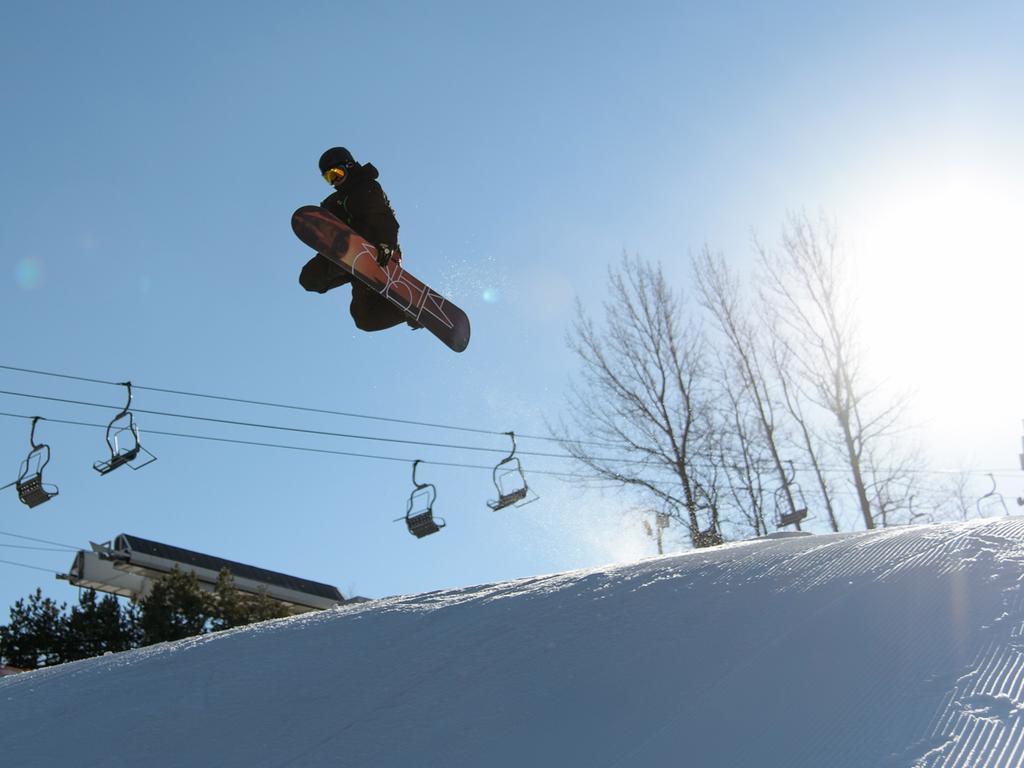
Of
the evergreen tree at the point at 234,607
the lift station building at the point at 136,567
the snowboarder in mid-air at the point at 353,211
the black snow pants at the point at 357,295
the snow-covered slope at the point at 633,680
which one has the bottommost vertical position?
the snow-covered slope at the point at 633,680

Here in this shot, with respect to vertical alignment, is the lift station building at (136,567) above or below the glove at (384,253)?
above

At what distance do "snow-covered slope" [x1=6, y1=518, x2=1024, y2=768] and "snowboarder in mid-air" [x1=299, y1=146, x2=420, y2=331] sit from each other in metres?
2.17

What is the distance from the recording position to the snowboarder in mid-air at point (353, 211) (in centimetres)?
552

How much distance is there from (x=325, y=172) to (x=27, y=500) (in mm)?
6196

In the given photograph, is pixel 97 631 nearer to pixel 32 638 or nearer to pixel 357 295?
pixel 32 638

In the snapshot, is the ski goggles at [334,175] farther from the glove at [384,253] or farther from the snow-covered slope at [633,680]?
the snow-covered slope at [633,680]

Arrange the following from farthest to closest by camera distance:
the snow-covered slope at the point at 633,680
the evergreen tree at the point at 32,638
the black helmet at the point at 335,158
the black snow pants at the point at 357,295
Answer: the evergreen tree at the point at 32,638 → the black snow pants at the point at 357,295 → the black helmet at the point at 335,158 → the snow-covered slope at the point at 633,680

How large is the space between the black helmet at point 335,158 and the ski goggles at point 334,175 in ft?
0.06

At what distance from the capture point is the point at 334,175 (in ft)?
18.0

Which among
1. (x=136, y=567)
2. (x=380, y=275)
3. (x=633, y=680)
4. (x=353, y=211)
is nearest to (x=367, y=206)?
(x=353, y=211)

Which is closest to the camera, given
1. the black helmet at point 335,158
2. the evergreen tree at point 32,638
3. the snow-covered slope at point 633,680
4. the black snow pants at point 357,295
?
the snow-covered slope at point 633,680

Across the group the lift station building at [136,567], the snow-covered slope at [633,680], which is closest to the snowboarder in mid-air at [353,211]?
the snow-covered slope at [633,680]

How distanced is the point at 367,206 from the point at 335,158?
38 centimetres

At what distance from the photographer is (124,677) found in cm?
495
